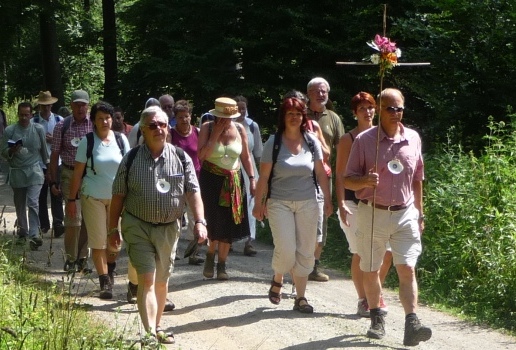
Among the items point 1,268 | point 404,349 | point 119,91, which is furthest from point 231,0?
point 404,349

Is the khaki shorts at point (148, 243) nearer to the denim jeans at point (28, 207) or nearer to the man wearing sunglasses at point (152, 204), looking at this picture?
the man wearing sunglasses at point (152, 204)

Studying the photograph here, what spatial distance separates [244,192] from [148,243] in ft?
10.4

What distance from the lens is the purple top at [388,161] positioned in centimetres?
766

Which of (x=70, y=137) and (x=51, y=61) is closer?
(x=70, y=137)

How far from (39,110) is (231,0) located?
16.3ft

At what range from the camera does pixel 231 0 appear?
A: 18.4 metres

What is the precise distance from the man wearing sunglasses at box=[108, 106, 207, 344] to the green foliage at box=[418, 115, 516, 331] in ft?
10.7

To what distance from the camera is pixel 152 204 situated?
751 centimetres

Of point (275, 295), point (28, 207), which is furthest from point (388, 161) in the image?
point (28, 207)

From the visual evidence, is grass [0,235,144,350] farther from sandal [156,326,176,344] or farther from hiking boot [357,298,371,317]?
hiking boot [357,298,371,317]

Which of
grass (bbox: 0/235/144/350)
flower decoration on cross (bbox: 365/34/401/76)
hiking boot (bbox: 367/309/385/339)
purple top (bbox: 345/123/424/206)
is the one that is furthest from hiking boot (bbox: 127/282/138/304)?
flower decoration on cross (bbox: 365/34/401/76)

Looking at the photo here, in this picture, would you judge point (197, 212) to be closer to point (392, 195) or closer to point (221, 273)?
point (392, 195)

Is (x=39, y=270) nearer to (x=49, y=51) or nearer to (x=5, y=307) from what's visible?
(x=5, y=307)

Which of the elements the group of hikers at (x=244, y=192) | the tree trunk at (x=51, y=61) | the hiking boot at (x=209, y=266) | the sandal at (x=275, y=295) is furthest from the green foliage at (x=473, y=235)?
the tree trunk at (x=51, y=61)
